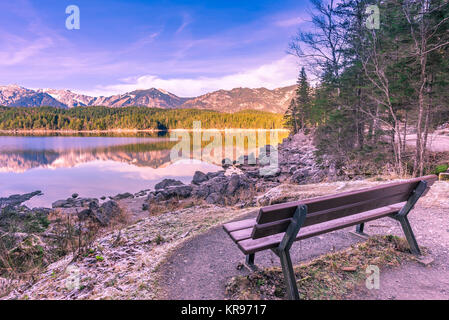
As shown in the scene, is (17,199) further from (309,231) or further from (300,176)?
(309,231)

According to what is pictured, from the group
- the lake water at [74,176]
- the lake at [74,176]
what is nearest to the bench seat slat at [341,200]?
the lake water at [74,176]

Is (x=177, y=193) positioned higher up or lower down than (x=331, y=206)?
lower down

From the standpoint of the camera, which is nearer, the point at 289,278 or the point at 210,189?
the point at 289,278

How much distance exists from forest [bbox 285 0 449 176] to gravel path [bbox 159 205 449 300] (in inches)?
232

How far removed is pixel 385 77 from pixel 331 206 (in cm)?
1026

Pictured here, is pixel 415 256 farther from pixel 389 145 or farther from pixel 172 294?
pixel 389 145

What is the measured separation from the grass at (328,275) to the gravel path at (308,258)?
0.18m

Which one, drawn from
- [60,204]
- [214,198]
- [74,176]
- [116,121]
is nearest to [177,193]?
[214,198]

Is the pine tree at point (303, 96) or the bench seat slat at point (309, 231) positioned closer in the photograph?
the bench seat slat at point (309, 231)

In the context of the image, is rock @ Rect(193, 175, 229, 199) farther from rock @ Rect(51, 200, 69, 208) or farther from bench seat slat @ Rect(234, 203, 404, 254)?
Result: bench seat slat @ Rect(234, 203, 404, 254)

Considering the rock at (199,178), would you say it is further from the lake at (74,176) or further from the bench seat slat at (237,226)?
the bench seat slat at (237,226)

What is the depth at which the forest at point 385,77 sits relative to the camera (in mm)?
9383

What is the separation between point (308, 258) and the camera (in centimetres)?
383

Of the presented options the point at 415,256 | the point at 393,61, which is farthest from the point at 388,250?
the point at 393,61
